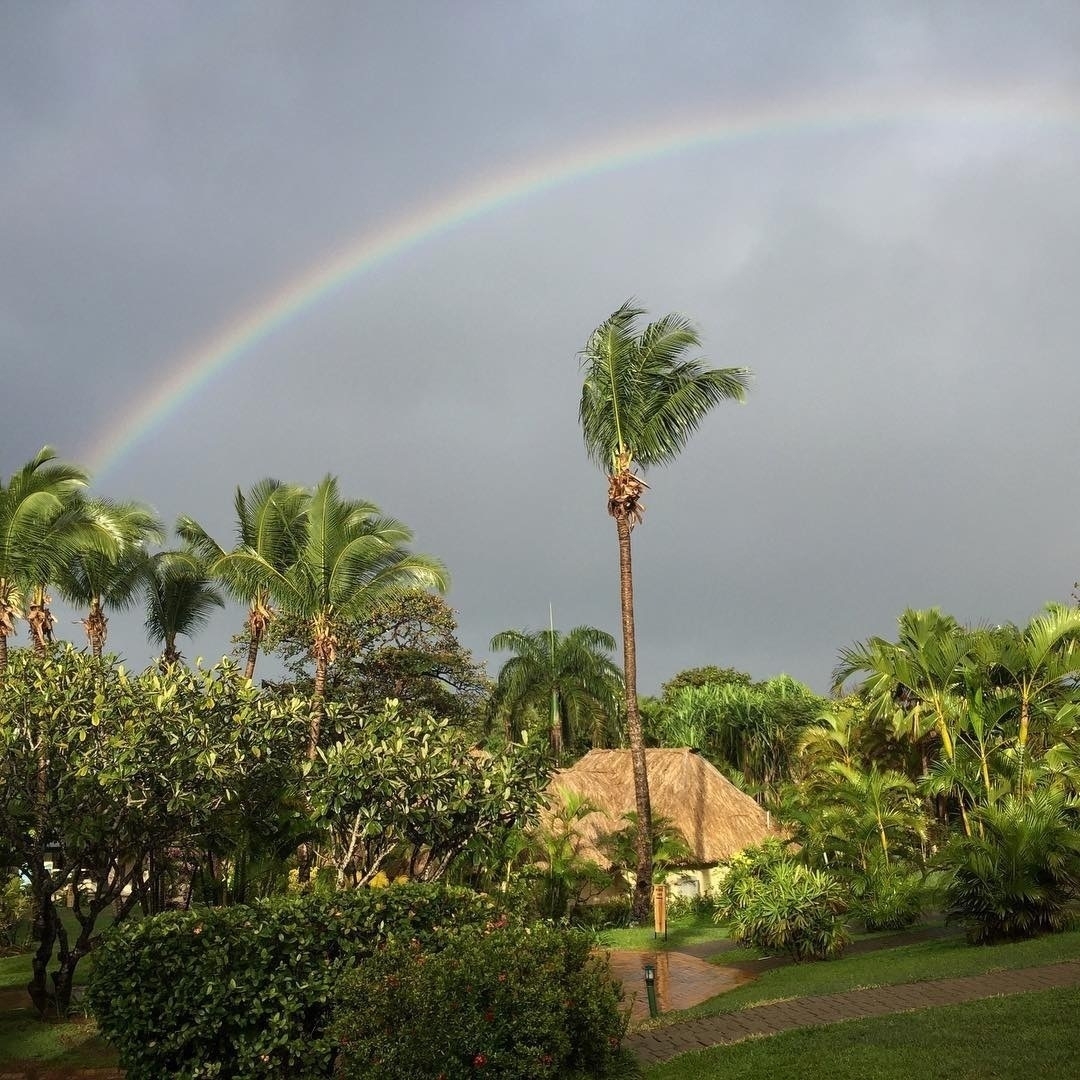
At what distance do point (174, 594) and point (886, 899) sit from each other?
2332cm

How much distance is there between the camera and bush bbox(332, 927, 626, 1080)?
7.35 meters

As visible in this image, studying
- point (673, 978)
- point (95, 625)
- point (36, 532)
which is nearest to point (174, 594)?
point (95, 625)

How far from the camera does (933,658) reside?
22562mm

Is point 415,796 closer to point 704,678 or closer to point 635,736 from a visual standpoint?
point 635,736

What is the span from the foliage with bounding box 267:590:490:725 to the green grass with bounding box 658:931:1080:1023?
22.5m

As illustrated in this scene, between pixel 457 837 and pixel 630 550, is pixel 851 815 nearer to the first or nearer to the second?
pixel 630 550

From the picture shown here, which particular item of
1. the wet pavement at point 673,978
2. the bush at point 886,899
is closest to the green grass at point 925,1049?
the wet pavement at point 673,978

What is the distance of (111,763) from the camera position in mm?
12250

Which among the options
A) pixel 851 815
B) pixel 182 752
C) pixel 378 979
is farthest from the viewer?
pixel 851 815

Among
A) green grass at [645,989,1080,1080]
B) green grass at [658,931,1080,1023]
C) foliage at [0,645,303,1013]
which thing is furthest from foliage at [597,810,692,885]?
green grass at [645,989,1080,1080]

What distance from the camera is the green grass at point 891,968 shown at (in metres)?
12.4

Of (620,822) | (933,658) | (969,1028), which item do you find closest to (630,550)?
(933,658)

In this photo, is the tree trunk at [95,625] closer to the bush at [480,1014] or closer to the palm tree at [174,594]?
the palm tree at [174,594]

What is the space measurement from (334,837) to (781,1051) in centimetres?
744
